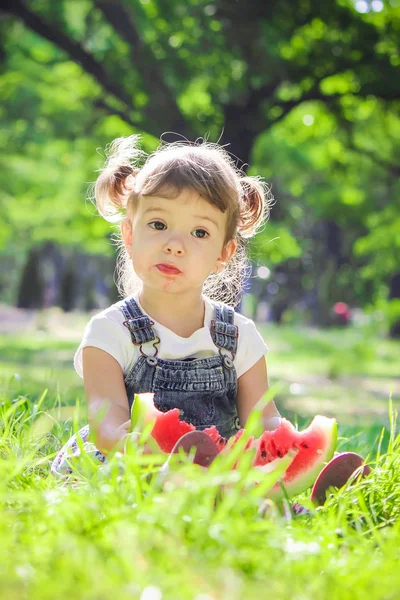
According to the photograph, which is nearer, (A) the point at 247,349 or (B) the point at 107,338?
(B) the point at 107,338

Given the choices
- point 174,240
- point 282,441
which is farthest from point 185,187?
point 282,441

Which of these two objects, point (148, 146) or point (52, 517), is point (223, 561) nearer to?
point (52, 517)

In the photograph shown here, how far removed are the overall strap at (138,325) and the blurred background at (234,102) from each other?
1.77 m

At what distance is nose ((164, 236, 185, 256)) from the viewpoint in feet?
10.1

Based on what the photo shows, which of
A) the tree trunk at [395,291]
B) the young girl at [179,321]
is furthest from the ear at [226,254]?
the tree trunk at [395,291]

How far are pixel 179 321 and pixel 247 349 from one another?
0.32 m

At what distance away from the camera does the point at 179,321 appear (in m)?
3.38

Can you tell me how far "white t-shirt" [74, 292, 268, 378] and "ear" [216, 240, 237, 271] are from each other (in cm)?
16

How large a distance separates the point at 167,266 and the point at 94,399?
57cm

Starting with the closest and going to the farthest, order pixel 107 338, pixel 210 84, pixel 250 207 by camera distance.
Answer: pixel 107 338, pixel 250 207, pixel 210 84

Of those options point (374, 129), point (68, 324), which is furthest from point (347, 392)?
point (68, 324)

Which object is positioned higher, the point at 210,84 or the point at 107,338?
the point at 210,84

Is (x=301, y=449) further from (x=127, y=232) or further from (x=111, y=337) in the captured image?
Answer: (x=127, y=232)

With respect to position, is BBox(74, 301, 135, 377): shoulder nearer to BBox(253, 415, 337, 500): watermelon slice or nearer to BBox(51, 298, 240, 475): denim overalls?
BBox(51, 298, 240, 475): denim overalls
